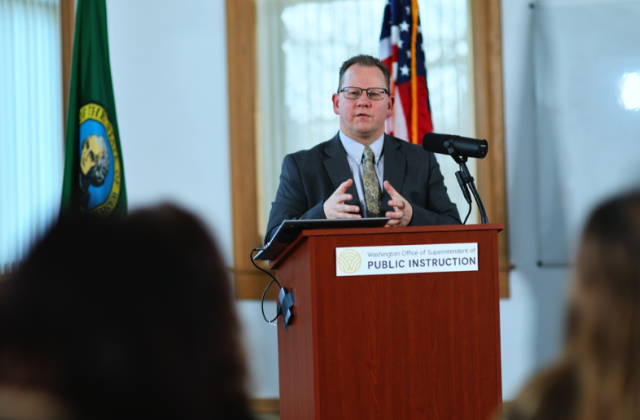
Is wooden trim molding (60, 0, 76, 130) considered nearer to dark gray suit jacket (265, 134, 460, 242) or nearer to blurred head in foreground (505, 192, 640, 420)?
dark gray suit jacket (265, 134, 460, 242)

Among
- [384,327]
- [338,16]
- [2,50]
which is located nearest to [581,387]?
[384,327]

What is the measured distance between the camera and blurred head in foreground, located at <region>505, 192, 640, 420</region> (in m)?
0.67

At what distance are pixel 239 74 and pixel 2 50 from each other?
167 cm

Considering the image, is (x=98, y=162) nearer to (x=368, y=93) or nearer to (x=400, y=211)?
(x=368, y=93)

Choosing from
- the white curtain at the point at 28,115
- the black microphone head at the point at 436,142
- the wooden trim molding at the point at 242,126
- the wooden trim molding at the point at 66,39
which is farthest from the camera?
the wooden trim molding at the point at 66,39

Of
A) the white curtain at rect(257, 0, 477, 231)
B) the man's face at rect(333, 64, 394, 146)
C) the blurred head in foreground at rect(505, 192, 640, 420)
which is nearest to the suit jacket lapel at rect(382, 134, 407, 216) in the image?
the man's face at rect(333, 64, 394, 146)

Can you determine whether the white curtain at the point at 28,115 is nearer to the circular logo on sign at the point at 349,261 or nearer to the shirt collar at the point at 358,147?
the shirt collar at the point at 358,147

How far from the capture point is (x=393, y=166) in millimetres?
3051

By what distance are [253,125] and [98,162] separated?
3.68 feet

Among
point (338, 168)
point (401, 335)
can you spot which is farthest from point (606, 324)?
point (338, 168)

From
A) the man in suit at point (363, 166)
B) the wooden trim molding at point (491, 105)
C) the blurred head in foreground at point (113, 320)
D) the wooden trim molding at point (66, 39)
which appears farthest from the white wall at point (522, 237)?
the blurred head in foreground at point (113, 320)

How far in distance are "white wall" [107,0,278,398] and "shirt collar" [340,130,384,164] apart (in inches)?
62.0

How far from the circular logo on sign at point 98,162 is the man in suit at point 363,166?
1567mm

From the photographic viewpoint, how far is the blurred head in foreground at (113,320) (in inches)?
24.4
